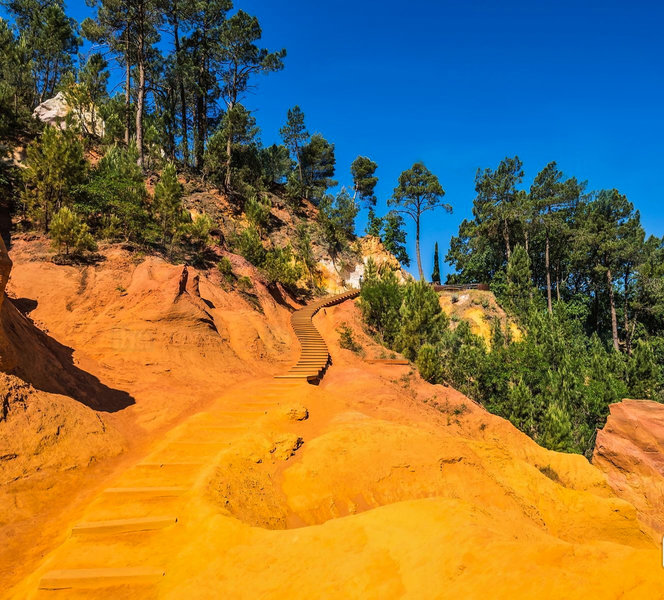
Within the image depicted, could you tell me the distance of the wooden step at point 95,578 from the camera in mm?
3404

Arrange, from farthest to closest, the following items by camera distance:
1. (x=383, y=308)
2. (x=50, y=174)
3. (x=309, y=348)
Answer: (x=383, y=308), (x=309, y=348), (x=50, y=174)

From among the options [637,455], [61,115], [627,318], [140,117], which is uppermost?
[61,115]

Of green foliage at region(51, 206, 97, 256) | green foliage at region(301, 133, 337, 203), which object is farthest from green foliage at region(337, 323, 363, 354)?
green foliage at region(301, 133, 337, 203)

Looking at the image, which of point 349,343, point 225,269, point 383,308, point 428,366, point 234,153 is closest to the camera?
point 428,366

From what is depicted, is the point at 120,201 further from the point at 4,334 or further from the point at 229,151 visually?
the point at 229,151

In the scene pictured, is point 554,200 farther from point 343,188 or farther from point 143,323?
point 143,323

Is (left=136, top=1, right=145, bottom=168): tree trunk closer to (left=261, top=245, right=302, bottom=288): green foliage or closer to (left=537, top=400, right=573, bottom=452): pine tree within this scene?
(left=261, top=245, right=302, bottom=288): green foliage

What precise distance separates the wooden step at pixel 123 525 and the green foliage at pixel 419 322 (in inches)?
624

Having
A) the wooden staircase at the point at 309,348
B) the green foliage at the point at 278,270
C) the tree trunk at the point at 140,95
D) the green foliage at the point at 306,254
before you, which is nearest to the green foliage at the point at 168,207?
the green foliage at the point at 278,270

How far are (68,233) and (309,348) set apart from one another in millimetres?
11080

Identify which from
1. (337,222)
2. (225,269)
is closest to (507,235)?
(337,222)

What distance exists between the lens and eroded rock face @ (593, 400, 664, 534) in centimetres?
1400

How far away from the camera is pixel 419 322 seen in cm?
1948

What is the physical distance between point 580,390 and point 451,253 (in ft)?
110
